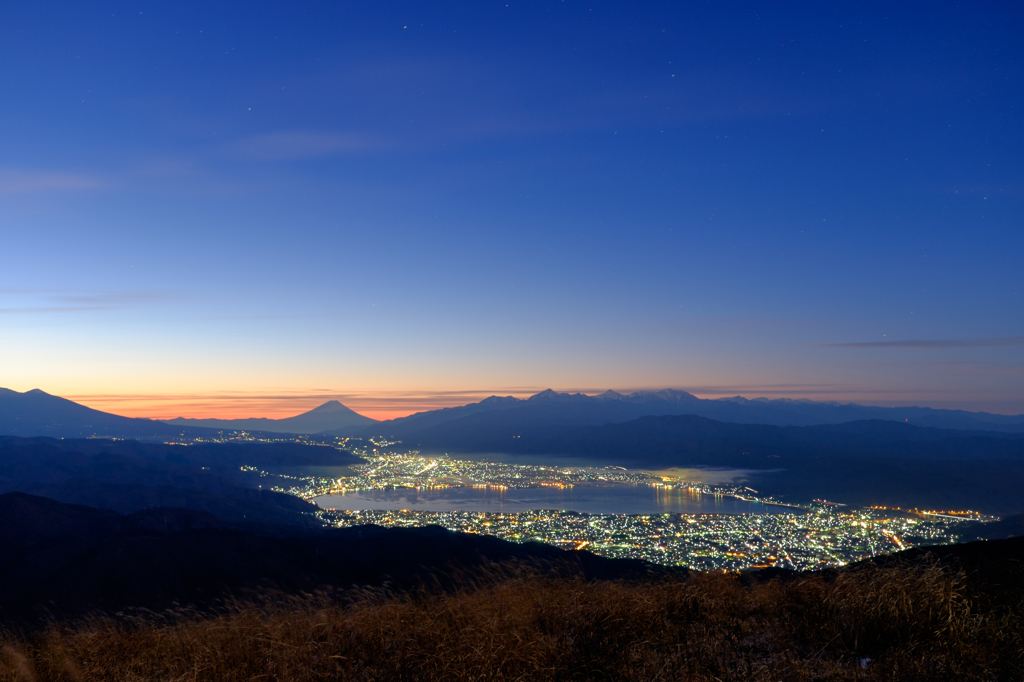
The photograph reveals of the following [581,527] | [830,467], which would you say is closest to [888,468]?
[830,467]

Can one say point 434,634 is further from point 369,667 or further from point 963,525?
point 963,525

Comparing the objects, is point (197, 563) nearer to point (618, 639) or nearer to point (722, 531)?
point (618, 639)

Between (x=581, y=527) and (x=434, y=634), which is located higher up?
(x=434, y=634)

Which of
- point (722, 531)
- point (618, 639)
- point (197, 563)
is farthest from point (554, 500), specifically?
point (618, 639)

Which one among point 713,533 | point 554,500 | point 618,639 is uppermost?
point 618,639

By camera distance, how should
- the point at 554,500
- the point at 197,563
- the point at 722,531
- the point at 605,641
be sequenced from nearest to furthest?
the point at 605,641 → the point at 197,563 → the point at 722,531 → the point at 554,500

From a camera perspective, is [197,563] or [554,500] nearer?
[197,563]

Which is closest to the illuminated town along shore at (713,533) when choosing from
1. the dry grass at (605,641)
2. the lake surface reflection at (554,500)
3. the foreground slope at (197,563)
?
the lake surface reflection at (554,500)
